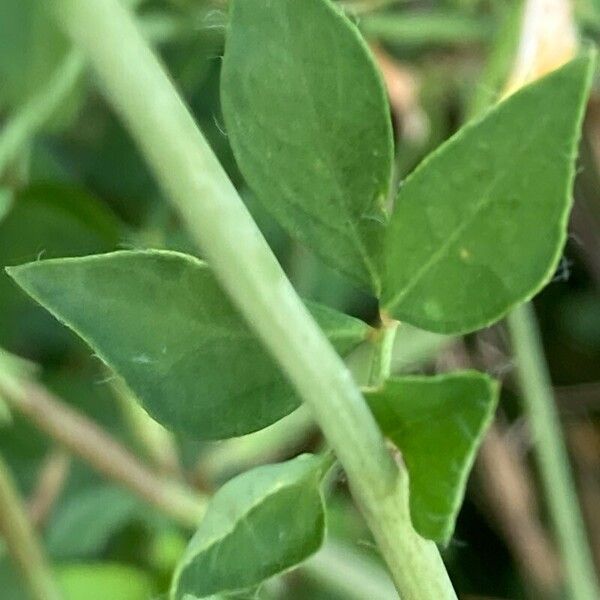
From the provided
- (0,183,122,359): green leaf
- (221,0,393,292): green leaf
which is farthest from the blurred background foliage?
(221,0,393,292): green leaf

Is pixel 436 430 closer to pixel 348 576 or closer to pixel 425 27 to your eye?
pixel 348 576

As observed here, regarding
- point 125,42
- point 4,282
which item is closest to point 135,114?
point 125,42

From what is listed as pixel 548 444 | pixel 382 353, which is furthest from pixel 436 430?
pixel 548 444

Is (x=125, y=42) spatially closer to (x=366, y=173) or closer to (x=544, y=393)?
(x=366, y=173)

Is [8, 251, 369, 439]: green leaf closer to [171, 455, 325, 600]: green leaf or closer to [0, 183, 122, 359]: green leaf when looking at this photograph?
[171, 455, 325, 600]: green leaf

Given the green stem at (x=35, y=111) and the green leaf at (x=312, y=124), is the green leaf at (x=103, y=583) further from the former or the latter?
the green leaf at (x=312, y=124)

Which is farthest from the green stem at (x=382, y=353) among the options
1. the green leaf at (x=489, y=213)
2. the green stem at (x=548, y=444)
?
the green stem at (x=548, y=444)
